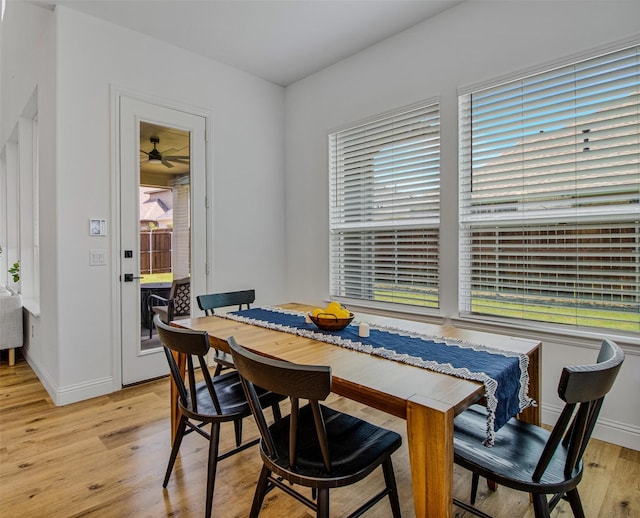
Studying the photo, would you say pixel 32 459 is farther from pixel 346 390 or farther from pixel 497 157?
pixel 497 157

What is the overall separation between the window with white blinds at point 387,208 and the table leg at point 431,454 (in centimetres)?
204

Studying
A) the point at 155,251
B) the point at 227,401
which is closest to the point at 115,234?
the point at 155,251

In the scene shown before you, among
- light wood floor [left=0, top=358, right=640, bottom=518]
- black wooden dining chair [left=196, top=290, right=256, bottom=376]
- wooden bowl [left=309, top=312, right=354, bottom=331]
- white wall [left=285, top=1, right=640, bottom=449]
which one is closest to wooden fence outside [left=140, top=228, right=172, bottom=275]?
black wooden dining chair [left=196, top=290, right=256, bottom=376]

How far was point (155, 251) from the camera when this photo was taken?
3.37 metres

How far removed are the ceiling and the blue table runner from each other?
93.2 inches

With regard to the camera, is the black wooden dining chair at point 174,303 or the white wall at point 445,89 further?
the black wooden dining chair at point 174,303

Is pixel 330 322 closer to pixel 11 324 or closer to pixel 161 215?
pixel 161 215

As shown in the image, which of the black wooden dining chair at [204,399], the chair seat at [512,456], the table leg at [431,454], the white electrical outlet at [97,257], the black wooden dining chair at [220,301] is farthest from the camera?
the white electrical outlet at [97,257]

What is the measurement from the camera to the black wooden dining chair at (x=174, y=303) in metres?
3.36

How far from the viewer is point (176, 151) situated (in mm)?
3506

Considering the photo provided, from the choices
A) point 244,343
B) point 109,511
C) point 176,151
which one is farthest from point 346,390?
point 176,151

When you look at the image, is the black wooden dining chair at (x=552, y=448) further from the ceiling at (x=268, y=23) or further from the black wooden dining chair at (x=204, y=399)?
the ceiling at (x=268, y=23)

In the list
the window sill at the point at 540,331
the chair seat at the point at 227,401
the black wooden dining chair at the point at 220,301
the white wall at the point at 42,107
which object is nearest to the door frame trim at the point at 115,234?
the white wall at the point at 42,107

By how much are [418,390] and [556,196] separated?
6.24ft
